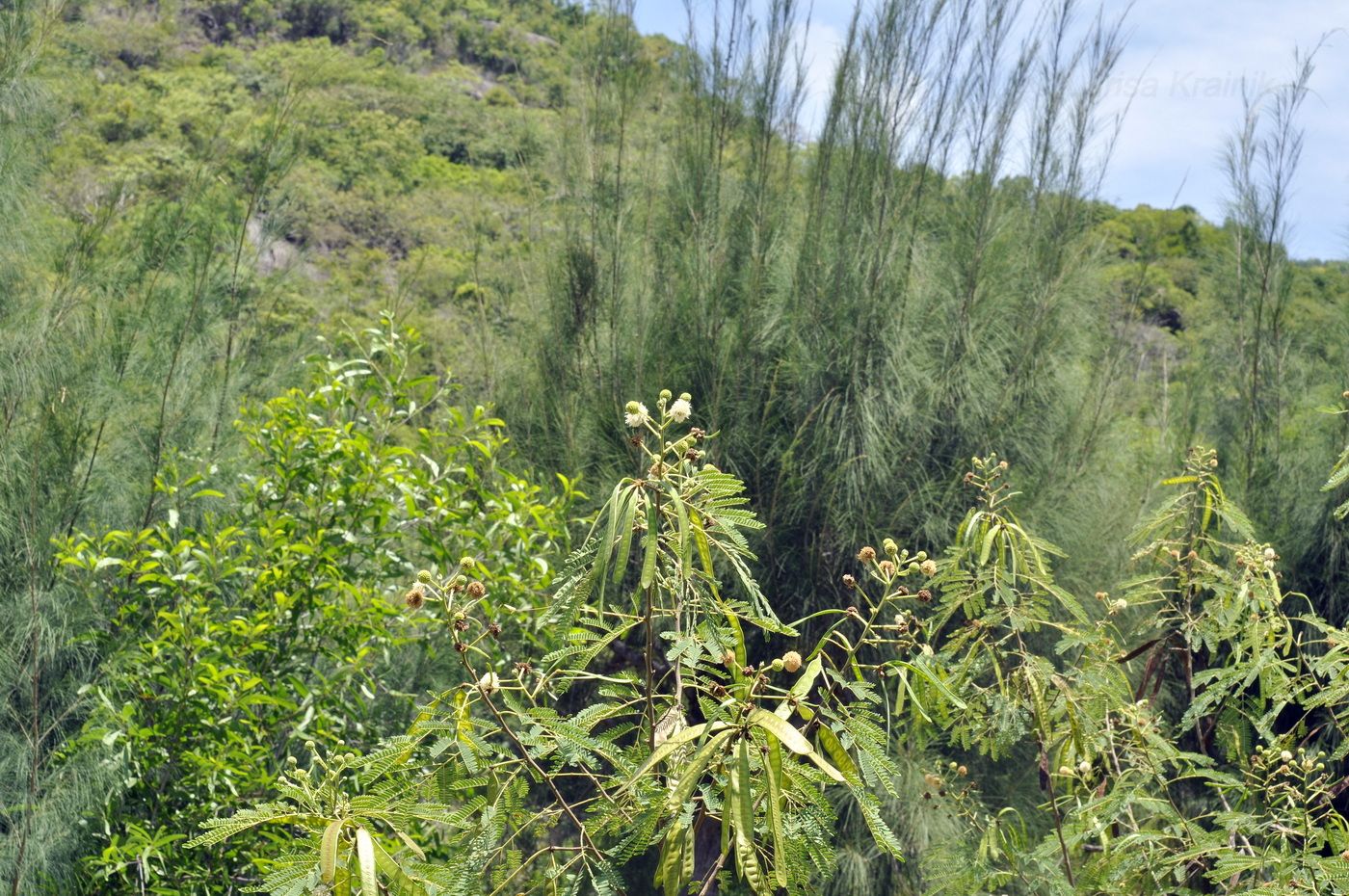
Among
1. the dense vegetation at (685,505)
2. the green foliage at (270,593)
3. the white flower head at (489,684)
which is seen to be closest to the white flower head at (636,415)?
the dense vegetation at (685,505)

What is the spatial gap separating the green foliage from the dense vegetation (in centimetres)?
2

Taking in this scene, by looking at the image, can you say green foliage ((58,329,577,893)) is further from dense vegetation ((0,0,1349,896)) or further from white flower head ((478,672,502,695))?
white flower head ((478,672,502,695))

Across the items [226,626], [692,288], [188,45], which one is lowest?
[226,626]

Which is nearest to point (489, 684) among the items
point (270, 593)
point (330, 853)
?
point (330, 853)

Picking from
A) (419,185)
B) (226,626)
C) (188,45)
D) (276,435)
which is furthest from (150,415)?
(188,45)

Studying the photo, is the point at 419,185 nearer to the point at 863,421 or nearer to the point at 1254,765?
the point at 863,421

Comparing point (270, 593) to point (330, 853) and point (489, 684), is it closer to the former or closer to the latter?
point (489, 684)

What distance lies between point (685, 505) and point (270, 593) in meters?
2.28

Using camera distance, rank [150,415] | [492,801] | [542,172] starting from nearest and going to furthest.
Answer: [492,801] < [150,415] < [542,172]

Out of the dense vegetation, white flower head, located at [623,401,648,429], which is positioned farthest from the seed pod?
white flower head, located at [623,401,648,429]

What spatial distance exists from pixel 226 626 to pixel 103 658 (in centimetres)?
67

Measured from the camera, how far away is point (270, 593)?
3.22m

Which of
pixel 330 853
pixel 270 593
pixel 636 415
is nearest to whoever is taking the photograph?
pixel 330 853

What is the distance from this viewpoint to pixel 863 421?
4633 millimetres
